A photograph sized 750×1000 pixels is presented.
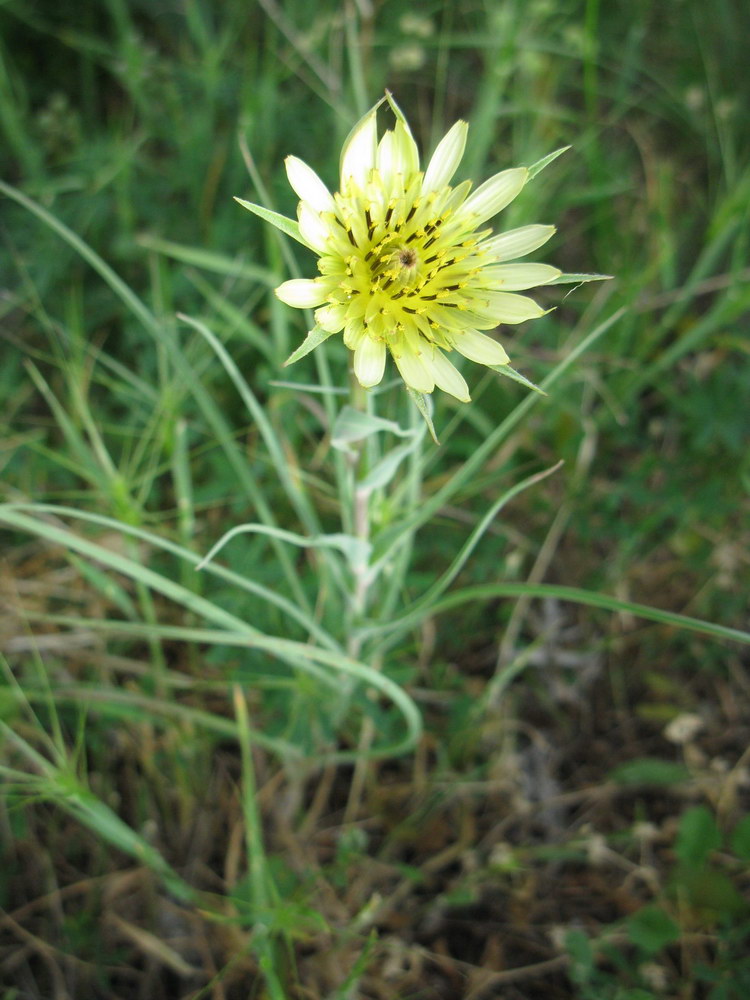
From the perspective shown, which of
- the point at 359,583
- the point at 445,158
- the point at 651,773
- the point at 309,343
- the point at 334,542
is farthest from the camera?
the point at 651,773

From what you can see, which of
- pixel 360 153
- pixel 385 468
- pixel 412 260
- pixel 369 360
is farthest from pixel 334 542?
pixel 360 153

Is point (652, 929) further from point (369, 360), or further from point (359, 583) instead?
point (369, 360)

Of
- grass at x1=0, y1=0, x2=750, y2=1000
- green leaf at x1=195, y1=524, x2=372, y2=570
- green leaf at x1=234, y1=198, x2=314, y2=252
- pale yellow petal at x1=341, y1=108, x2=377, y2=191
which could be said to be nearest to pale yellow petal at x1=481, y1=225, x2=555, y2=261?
pale yellow petal at x1=341, y1=108, x2=377, y2=191

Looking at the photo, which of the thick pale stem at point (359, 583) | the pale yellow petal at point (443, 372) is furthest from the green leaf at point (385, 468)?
the pale yellow petal at point (443, 372)

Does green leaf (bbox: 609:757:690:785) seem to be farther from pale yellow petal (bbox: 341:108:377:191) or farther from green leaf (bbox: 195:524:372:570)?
pale yellow petal (bbox: 341:108:377:191)

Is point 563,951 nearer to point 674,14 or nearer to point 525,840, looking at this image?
point 525,840
